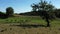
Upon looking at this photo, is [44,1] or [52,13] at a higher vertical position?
[44,1]

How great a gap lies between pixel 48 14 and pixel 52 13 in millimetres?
1400

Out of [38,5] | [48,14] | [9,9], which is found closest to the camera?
[48,14]

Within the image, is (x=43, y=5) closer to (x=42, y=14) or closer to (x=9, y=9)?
(x=42, y=14)

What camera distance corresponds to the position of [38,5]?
4934 cm

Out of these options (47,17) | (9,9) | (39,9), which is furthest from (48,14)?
(9,9)

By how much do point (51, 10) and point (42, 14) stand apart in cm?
304

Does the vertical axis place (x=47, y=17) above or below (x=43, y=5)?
below

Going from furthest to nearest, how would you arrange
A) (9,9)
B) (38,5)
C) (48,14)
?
(9,9) < (38,5) < (48,14)

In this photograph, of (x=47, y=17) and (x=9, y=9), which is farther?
(x=9, y=9)

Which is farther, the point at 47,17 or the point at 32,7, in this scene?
the point at 32,7

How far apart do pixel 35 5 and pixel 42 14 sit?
4.08 metres

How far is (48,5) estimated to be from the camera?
159 ft

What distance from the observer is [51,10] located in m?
47.8

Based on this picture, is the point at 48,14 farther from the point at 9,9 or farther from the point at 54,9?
the point at 9,9
